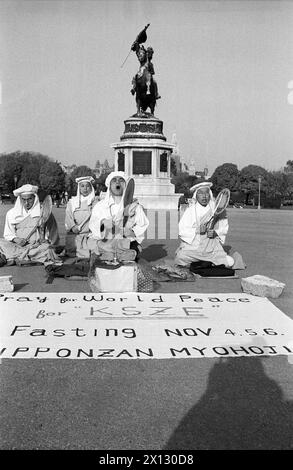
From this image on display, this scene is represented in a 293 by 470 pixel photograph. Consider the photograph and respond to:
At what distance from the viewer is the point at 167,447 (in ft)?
10.2

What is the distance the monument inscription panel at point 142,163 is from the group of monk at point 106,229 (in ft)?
55.1

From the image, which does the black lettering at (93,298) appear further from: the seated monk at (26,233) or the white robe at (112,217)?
the seated monk at (26,233)

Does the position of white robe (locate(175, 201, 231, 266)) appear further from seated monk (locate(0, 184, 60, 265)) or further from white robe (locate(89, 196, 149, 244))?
seated monk (locate(0, 184, 60, 265))

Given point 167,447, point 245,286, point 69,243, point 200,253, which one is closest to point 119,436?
point 167,447

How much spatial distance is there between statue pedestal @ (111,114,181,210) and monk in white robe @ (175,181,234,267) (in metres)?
17.2

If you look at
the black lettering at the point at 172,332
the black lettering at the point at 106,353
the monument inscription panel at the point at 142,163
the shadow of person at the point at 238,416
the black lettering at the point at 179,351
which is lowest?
the shadow of person at the point at 238,416

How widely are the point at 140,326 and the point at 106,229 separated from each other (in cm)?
338

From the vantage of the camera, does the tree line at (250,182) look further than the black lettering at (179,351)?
Yes

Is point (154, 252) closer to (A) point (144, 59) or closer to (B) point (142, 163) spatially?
(B) point (142, 163)

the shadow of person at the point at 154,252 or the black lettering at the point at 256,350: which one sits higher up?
the black lettering at the point at 256,350

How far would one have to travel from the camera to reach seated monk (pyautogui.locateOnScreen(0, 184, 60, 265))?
9992mm

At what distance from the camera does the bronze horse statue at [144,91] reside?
28625 mm

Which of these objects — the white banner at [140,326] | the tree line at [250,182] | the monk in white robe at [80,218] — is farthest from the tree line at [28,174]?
the white banner at [140,326]
